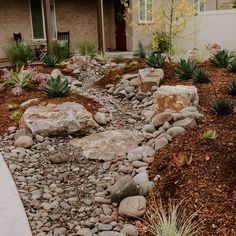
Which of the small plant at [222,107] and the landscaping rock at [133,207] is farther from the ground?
the small plant at [222,107]

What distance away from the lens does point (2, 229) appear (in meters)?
3.60

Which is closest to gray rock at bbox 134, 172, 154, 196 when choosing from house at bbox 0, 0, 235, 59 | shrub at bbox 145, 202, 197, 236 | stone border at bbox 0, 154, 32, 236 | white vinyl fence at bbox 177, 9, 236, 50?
shrub at bbox 145, 202, 197, 236

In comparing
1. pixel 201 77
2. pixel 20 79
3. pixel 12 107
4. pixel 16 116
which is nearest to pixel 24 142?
pixel 16 116

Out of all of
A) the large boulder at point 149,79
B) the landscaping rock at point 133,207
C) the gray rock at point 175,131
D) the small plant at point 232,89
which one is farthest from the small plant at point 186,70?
the landscaping rock at point 133,207

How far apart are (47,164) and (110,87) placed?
4.13 metres

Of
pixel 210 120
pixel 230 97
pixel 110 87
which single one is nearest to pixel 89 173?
pixel 210 120

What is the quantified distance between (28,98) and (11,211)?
4134 mm

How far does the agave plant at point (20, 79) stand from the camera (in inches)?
332

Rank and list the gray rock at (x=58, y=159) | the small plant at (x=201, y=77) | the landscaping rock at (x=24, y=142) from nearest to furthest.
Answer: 1. the gray rock at (x=58, y=159)
2. the landscaping rock at (x=24, y=142)
3. the small plant at (x=201, y=77)

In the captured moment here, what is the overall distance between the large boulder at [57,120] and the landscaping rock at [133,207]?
2.17 m

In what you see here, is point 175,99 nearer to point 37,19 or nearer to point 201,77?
point 201,77

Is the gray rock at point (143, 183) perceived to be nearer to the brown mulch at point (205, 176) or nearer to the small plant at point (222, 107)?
the brown mulch at point (205, 176)

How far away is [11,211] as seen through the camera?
12.8 ft

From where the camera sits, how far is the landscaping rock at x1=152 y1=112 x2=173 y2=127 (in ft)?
19.5
